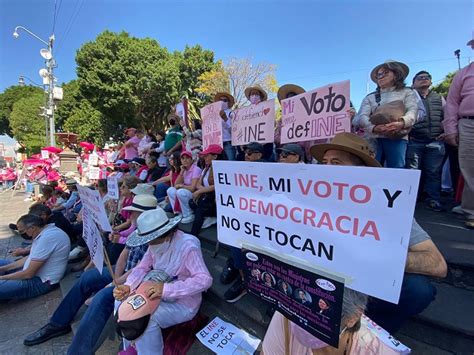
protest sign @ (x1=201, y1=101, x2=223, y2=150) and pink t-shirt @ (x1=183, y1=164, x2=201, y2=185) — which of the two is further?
pink t-shirt @ (x1=183, y1=164, x2=201, y2=185)

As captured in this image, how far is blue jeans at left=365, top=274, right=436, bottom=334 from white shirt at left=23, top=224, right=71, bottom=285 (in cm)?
392

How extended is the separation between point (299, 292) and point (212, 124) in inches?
146

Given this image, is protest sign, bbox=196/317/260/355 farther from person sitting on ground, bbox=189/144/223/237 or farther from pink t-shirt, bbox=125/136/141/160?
pink t-shirt, bbox=125/136/141/160

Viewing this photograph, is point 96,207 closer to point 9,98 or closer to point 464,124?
point 464,124

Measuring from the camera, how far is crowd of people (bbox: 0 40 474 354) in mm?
1494

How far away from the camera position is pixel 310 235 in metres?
1.20

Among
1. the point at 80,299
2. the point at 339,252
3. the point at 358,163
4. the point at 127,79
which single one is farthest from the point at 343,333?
the point at 127,79

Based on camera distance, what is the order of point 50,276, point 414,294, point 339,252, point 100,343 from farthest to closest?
point 50,276 → point 100,343 → point 414,294 → point 339,252

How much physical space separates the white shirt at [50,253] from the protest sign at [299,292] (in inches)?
137

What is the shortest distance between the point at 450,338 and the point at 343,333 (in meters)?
1.07

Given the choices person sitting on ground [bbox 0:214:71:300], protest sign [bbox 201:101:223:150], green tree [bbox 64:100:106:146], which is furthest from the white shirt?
green tree [bbox 64:100:106:146]

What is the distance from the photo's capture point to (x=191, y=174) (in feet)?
15.8

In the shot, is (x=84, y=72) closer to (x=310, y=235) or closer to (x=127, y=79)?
(x=127, y=79)

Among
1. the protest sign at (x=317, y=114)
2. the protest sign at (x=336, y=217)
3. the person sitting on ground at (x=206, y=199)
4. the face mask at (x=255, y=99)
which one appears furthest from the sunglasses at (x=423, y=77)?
the protest sign at (x=336, y=217)
